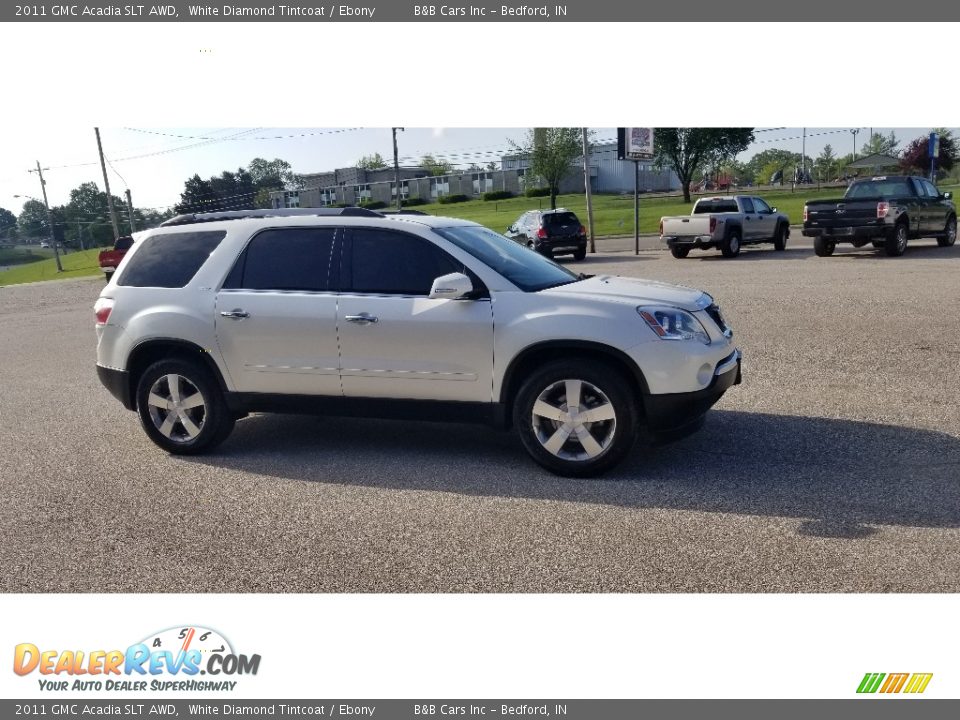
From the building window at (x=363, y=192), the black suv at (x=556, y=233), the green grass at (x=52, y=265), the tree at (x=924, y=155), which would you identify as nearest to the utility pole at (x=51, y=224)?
the green grass at (x=52, y=265)

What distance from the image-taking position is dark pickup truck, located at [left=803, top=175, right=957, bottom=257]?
19703mm

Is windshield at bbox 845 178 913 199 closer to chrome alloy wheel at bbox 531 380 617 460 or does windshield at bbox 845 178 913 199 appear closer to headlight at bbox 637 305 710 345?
headlight at bbox 637 305 710 345

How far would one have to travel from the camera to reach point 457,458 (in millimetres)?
6078

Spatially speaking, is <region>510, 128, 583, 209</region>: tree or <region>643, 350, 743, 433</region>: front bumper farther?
<region>510, 128, 583, 209</region>: tree

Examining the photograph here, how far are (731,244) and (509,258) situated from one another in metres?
19.4

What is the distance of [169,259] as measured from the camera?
6539 millimetres

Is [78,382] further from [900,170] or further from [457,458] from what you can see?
[900,170]

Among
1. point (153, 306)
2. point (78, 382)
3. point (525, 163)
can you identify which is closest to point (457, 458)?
point (153, 306)

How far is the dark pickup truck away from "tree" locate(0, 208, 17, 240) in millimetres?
74962

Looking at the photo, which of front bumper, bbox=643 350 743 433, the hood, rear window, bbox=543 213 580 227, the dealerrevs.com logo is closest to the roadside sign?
rear window, bbox=543 213 580 227

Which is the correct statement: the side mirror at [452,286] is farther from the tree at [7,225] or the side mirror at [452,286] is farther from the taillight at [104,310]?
the tree at [7,225]

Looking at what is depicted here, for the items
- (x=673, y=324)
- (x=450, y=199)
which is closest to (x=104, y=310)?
(x=673, y=324)

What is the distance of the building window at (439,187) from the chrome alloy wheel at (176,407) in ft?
213

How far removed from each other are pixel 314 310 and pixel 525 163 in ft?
211
